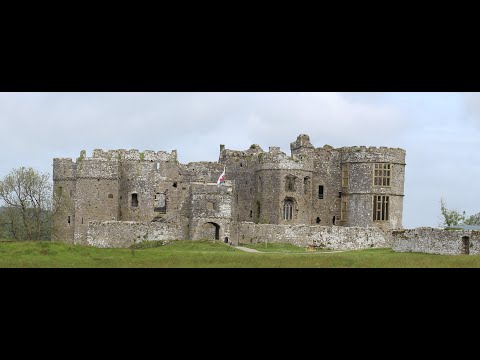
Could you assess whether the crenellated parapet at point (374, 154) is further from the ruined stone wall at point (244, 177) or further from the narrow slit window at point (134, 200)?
the narrow slit window at point (134, 200)

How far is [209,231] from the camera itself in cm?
6312

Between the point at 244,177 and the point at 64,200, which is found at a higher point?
the point at 244,177

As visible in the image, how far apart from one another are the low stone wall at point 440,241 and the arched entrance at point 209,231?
54.2 feet

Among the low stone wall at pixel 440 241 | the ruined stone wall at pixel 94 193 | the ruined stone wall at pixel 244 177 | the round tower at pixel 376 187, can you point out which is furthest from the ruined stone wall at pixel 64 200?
the low stone wall at pixel 440 241

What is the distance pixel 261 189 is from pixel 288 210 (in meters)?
3.11

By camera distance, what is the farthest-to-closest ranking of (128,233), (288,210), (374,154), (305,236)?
(374,154) < (288,210) < (305,236) < (128,233)

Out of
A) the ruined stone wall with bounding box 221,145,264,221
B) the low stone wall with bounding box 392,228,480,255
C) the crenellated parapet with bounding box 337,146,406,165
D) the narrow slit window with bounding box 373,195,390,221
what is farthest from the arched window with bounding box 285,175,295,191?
the low stone wall with bounding box 392,228,480,255

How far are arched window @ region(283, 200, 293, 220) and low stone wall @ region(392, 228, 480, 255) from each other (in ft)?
67.8

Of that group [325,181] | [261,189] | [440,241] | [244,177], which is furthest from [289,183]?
[440,241]

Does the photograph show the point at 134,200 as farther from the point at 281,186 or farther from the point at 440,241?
the point at 440,241
